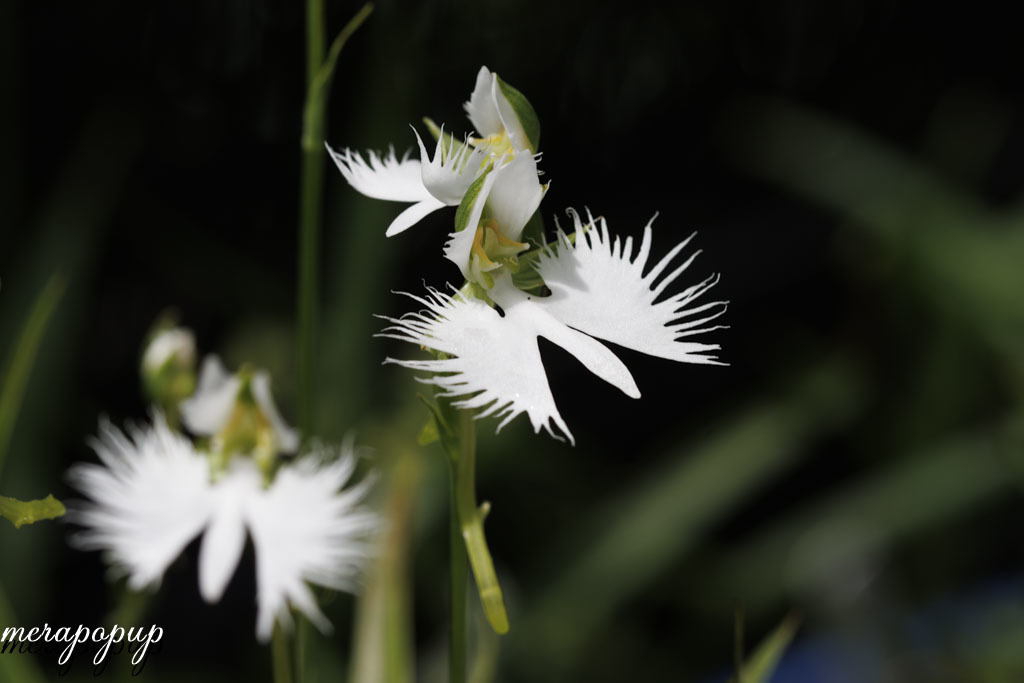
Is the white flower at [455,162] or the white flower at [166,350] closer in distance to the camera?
the white flower at [455,162]

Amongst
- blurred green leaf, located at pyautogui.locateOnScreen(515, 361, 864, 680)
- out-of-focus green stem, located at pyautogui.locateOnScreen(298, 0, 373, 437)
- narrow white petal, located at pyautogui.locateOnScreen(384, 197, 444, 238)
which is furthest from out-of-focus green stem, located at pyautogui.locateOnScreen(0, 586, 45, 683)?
blurred green leaf, located at pyautogui.locateOnScreen(515, 361, 864, 680)

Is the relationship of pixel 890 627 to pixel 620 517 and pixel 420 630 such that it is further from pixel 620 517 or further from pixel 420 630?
pixel 420 630

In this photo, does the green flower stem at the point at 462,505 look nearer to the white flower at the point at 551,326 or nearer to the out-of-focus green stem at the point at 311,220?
the white flower at the point at 551,326

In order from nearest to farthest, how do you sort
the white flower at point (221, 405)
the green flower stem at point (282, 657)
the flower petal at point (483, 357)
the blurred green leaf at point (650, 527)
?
1. the flower petal at point (483, 357)
2. the green flower stem at point (282, 657)
3. the white flower at point (221, 405)
4. the blurred green leaf at point (650, 527)

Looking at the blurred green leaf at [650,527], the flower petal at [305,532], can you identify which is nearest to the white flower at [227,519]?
the flower petal at [305,532]

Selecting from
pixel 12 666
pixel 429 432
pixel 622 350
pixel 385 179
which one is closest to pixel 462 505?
pixel 429 432

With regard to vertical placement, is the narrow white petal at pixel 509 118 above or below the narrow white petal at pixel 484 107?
below

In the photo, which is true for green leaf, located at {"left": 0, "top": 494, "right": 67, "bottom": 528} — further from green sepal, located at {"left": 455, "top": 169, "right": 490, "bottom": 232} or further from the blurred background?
the blurred background

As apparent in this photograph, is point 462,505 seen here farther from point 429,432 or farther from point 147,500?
point 147,500
